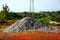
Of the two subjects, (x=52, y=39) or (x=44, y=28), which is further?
(x=44, y=28)

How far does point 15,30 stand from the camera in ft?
60.2

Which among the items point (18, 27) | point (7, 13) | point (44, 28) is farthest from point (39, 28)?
point (7, 13)

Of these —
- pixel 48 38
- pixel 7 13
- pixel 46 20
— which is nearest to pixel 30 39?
pixel 48 38

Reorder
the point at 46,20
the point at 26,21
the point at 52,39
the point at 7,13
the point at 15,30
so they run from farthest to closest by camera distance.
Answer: the point at 7,13 → the point at 46,20 → the point at 26,21 → the point at 15,30 → the point at 52,39

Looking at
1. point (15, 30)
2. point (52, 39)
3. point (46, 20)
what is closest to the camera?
point (52, 39)

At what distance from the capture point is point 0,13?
33.9 meters

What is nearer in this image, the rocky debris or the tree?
the rocky debris

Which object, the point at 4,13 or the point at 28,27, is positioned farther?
the point at 4,13

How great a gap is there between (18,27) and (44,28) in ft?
7.50

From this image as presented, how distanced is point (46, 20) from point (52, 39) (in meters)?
16.6

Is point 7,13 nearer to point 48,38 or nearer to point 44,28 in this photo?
point 44,28

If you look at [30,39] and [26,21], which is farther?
[26,21]

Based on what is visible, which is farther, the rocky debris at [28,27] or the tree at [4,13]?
the tree at [4,13]

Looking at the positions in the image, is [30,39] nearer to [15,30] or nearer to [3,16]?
[15,30]
